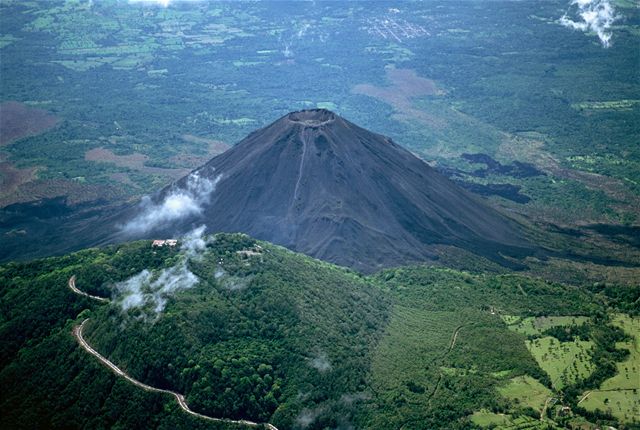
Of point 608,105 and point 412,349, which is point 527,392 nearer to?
point 412,349

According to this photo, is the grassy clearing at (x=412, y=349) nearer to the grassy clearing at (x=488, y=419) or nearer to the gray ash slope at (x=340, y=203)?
the grassy clearing at (x=488, y=419)

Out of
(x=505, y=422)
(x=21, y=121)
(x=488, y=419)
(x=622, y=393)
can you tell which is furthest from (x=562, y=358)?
(x=21, y=121)

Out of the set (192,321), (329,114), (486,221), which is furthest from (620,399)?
(329,114)

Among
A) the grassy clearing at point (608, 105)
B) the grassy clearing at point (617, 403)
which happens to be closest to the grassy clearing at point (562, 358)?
the grassy clearing at point (617, 403)

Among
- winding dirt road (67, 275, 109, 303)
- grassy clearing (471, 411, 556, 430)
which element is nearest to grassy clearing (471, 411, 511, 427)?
grassy clearing (471, 411, 556, 430)

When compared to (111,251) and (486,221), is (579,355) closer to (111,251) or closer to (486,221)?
(486,221)

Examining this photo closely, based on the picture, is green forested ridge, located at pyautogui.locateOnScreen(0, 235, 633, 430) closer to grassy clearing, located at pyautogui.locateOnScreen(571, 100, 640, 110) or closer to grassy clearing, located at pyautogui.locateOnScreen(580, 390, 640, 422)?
grassy clearing, located at pyautogui.locateOnScreen(580, 390, 640, 422)
